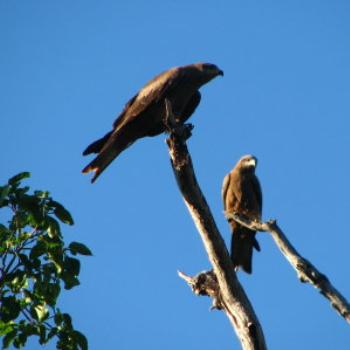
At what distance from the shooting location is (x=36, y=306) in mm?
4172

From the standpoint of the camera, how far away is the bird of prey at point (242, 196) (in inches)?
330

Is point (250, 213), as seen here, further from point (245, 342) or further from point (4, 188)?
point (4, 188)

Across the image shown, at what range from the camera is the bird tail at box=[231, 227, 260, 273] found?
8031 millimetres

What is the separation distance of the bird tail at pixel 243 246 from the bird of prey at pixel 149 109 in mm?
1776

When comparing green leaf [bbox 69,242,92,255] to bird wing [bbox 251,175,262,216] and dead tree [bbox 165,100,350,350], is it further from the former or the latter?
bird wing [bbox 251,175,262,216]

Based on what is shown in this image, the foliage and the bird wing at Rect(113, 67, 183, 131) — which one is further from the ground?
the bird wing at Rect(113, 67, 183, 131)

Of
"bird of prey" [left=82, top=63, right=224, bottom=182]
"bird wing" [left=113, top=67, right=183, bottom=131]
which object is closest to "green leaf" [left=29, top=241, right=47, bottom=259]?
"bird of prey" [left=82, top=63, right=224, bottom=182]

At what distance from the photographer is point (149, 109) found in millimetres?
7363

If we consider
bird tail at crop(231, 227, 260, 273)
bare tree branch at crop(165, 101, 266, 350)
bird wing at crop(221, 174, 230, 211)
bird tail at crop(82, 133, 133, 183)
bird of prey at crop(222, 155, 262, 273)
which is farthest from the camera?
bird wing at crop(221, 174, 230, 211)

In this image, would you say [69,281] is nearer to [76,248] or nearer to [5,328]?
[76,248]

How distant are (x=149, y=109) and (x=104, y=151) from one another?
2.94 ft

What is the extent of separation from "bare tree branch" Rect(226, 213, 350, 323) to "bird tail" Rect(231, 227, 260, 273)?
2578mm

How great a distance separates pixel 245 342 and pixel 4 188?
217cm

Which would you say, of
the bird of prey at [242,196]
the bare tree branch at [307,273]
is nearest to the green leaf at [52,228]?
the bare tree branch at [307,273]
